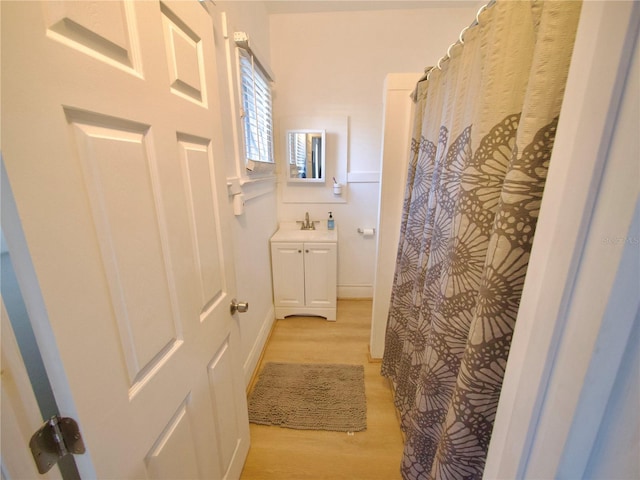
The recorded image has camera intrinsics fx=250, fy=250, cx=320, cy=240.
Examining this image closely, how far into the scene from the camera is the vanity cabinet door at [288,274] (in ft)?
7.57

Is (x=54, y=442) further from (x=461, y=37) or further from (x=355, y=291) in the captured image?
(x=355, y=291)

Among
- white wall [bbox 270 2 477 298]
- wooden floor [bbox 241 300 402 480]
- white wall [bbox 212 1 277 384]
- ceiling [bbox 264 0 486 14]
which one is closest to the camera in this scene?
wooden floor [bbox 241 300 402 480]

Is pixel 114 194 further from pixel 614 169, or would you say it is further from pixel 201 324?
pixel 614 169

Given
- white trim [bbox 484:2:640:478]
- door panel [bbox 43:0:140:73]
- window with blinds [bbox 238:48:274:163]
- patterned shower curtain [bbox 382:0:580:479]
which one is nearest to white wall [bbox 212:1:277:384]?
window with blinds [bbox 238:48:274:163]

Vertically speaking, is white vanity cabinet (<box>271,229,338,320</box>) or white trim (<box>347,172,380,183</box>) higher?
white trim (<box>347,172,380,183</box>)

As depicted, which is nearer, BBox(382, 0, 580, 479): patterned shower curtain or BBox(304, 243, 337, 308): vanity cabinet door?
BBox(382, 0, 580, 479): patterned shower curtain

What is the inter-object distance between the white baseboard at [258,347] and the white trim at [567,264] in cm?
147

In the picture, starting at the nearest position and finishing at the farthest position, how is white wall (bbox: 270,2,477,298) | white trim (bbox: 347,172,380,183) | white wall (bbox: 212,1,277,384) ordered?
white wall (bbox: 212,1,277,384), white wall (bbox: 270,2,477,298), white trim (bbox: 347,172,380,183)

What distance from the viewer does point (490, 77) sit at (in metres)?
0.66

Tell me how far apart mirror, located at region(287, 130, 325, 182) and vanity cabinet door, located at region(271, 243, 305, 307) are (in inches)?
28.2

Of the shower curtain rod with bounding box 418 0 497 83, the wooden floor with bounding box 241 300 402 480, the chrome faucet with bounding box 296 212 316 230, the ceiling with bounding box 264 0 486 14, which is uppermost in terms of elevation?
the ceiling with bounding box 264 0 486 14

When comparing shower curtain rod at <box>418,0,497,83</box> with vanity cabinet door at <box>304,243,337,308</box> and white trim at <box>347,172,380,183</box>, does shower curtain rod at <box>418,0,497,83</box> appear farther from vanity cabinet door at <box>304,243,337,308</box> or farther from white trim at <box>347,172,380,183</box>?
vanity cabinet door at <box>304,243,337,308</box>

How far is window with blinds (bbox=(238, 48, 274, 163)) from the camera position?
1602 millimetres

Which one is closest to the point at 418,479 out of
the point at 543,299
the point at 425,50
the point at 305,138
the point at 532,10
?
the point at 543,299
